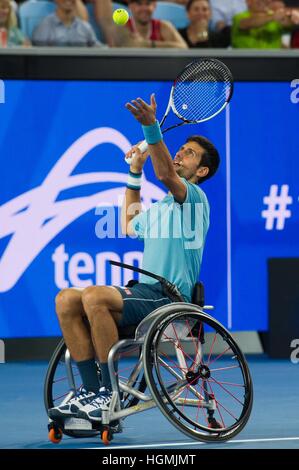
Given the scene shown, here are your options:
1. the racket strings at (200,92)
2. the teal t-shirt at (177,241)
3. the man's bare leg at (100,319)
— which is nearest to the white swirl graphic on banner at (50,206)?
the racket strings at (200,92)

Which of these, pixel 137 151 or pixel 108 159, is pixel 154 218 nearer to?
pixel 137 151

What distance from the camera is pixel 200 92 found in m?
6.67

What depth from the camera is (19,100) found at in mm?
9062

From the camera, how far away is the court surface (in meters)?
5.88

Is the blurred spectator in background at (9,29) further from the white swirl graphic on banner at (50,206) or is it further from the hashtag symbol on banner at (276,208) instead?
the hashtag symbol on banner at (276,208)

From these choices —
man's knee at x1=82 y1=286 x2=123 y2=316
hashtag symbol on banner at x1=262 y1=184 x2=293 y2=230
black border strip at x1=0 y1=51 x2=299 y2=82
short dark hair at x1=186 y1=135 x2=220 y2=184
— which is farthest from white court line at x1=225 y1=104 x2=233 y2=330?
man's knee at x1=82 y1=286 x2=123 y2=316

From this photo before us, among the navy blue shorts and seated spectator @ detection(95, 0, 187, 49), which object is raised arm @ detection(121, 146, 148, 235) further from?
seated spectator @ detection(95, 0, 187, 49)

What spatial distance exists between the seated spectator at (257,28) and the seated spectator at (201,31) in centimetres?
12

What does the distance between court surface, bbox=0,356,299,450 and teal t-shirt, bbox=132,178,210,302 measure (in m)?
0.76

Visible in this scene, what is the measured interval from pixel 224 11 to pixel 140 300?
566 cm

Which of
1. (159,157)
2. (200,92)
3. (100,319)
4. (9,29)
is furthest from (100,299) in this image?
(9,29)

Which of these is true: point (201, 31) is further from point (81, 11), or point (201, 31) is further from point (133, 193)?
point (133, 193)

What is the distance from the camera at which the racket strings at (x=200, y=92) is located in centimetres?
652

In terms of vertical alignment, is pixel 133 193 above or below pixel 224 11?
below
